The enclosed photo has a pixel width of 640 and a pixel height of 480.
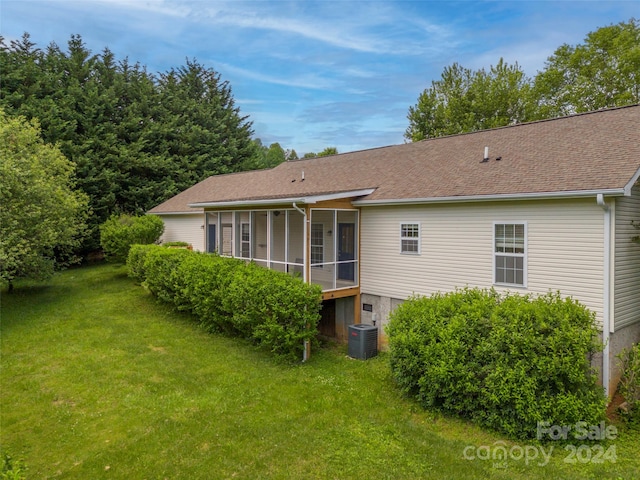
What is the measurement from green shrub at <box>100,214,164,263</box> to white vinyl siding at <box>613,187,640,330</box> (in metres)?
17.7

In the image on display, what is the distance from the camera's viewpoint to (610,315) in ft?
22.9

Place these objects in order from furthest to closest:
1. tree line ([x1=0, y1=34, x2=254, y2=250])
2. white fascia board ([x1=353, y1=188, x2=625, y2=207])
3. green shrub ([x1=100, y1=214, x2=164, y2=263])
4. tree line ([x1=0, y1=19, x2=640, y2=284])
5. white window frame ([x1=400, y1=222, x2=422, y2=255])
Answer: tree line ([x1=0, y1=34, x2=254, y2=250])
tree line ([x1=0, y1=19, x2=640, y2=284])
green shrub ([x1=100, y1=214, x2=164, y2=263])
white window frame ([x1=400, y1=222, x2=422, y2=255])
white fascia board ([x1=353, y1=188, x2=625, y2=207])

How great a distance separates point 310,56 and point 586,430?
15.5 metres

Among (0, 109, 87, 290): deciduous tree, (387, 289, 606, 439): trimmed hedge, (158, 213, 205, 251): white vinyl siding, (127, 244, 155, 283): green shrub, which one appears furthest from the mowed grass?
(158, 213, 205, 251): white vinyl siding

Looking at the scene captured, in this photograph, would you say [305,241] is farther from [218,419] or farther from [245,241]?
[245,241]

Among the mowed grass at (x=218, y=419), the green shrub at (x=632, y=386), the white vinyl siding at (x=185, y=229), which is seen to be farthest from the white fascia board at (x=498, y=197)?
the white vinyl siding at (x=185, y=229)

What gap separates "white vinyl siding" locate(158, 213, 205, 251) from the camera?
19234mm

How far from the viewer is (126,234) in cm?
1792

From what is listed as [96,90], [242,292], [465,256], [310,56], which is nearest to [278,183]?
[310,56]

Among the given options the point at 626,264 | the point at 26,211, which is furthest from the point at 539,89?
the point at 26,211

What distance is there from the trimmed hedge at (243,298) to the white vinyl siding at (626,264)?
19.6 ft

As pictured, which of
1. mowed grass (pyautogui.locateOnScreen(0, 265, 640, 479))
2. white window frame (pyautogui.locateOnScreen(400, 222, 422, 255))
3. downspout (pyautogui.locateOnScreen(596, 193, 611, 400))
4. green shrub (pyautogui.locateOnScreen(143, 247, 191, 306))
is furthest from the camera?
green shrub (pyautogui.locateOnScreen(143, 247, 191, 306))

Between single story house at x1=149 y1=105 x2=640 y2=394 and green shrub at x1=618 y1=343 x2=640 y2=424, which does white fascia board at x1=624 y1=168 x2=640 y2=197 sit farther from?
green shrub at x1=618 y1=343 x2=640 y2=424

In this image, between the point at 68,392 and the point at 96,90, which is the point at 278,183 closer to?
the point at 68,392
